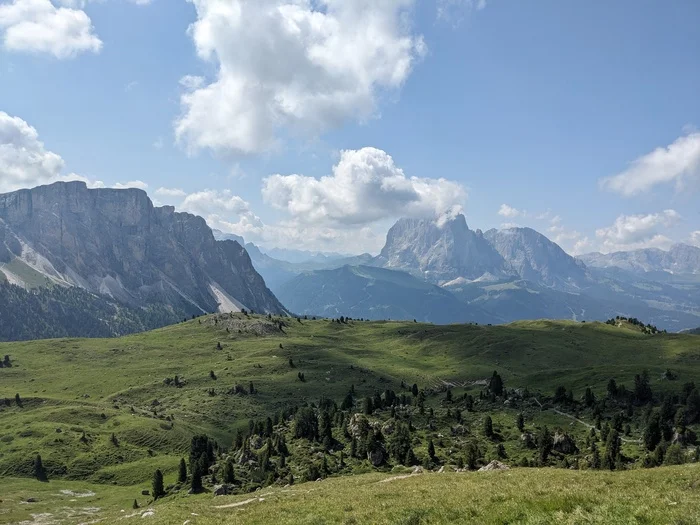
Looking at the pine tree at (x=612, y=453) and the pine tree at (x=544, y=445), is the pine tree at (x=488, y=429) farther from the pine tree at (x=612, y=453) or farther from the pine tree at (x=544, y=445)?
the pine tree at (x=612, y=453)

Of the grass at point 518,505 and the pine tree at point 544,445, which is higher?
the grass at point 518,505

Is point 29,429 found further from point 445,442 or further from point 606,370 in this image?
point 606,370

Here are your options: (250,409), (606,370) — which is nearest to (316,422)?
(250,409)

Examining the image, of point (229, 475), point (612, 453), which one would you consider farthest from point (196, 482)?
point (612, 453)

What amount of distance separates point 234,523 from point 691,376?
180 metres

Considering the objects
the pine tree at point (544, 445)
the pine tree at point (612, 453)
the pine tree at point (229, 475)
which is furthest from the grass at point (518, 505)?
the pine tree at point (229, 475)

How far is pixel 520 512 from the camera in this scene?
1994 cm

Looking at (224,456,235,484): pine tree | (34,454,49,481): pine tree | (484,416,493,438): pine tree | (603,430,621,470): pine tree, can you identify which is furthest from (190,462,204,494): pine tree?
(603,430,621,470): pine tree

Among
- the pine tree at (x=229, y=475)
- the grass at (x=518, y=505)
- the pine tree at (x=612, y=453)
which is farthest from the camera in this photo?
the pine tree at (x=229, y=475)

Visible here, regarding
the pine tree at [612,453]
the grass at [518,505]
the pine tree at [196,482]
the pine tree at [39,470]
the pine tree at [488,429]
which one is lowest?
the pine tree at [39,470]

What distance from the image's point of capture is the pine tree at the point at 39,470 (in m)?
123

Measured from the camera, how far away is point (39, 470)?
407 ft

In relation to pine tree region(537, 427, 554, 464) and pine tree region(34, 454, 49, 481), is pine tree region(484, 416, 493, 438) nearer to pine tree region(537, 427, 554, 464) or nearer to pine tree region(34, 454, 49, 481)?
pine tree region(537, 427, 554, 464)

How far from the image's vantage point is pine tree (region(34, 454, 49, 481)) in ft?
404
